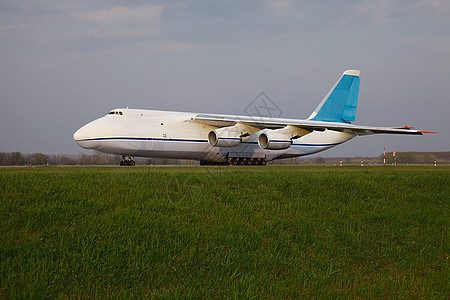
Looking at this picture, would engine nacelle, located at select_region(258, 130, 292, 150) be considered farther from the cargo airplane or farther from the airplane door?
the airplane door

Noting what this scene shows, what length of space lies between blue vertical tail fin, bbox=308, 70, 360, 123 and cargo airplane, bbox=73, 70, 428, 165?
2.85 meters

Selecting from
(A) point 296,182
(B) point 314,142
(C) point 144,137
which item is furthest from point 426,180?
(B) point 314,142

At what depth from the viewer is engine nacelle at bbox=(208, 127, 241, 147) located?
1017 inches

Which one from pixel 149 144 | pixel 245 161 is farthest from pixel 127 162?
pixel 245 161

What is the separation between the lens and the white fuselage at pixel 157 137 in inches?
956

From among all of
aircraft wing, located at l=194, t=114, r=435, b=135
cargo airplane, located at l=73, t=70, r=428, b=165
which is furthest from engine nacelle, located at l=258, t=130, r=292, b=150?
aircraft wing, located at l=194, t=114, r=435, b=135

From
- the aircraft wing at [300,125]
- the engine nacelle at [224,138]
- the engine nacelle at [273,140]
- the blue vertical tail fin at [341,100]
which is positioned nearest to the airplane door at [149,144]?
the aircraft wing at [300,125]

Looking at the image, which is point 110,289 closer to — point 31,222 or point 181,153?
point 31,222

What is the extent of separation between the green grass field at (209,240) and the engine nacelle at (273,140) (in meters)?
13.8

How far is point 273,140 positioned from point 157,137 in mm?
6755

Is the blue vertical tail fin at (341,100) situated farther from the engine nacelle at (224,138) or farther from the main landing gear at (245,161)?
the engine nacelle at (224,138)

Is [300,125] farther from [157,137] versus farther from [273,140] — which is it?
[157,137]

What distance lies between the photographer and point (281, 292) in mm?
7637

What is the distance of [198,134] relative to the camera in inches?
1072
